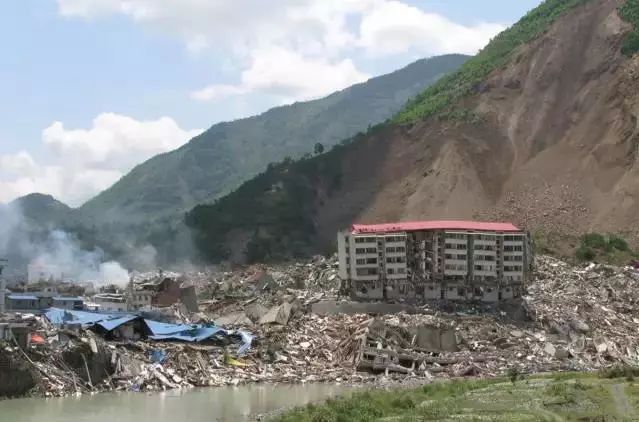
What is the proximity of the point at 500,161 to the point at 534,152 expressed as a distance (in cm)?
361

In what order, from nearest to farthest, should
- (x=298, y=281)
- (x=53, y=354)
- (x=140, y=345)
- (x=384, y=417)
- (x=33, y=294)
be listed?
1. (x=384, y=417)
2. (x=53, y=354)
3. (x=140, y=345)
4. (x=33, y=294)
5. (x=298, y=281)

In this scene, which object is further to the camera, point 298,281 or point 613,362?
point 298,281

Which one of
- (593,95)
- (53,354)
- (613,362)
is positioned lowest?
(613,362)

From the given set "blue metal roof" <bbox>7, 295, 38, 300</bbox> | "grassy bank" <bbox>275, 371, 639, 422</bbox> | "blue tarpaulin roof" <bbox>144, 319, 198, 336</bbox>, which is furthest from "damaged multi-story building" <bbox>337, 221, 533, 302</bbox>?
"grassy bank" <bbox>275, 371, 639, 422</bbox>

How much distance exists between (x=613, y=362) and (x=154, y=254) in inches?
2349

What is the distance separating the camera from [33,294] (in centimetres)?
5581

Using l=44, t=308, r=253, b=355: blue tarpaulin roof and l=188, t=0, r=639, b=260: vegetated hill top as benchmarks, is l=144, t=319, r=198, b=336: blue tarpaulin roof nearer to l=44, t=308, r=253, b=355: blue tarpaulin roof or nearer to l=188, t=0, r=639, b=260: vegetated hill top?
l=44, t=308, r=253, b=355: blue tarpaulin roof

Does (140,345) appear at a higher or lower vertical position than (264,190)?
lower

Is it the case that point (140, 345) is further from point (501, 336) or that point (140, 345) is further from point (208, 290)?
point (208, 290)

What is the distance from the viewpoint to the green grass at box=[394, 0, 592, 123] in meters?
105

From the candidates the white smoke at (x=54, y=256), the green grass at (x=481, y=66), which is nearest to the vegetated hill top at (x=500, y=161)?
the green grass at (x=481, y=66)

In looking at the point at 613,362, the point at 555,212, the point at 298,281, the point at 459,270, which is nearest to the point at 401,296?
the point at 459,270

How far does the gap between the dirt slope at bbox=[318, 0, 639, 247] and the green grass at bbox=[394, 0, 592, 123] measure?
80.8 inches

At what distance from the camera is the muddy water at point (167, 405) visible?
3019 cm
